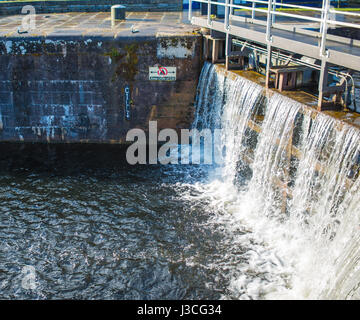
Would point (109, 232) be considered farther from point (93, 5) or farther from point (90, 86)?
point (93, 5)

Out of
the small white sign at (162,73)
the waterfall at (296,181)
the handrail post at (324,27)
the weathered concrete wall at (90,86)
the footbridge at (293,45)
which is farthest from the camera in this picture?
the small white sign at (162,73)

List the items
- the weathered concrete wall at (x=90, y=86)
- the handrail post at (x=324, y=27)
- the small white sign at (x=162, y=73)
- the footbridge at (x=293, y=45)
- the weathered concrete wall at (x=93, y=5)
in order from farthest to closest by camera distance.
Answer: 1. the weathered concrete wall at (x=93, y=5)
2. the small white sign at (x=162, y=73)
3. the weathered concrete wall at (x=90, y=86)
4. the footbridge at (x=293, y=45)
5. the handrail post at (x=324, y=27)

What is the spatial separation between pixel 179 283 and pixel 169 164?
20.3 ft

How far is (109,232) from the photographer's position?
12156 mm

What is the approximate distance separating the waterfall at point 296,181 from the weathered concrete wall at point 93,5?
352 inches

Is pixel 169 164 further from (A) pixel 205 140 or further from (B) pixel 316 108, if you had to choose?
(B) pixel 316 108

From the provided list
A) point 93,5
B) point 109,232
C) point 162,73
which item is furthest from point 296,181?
point 93,5

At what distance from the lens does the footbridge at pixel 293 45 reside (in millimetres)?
10516

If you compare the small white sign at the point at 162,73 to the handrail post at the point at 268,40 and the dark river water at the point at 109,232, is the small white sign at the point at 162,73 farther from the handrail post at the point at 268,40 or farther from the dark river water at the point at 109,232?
the handrail post at the point at 268,40

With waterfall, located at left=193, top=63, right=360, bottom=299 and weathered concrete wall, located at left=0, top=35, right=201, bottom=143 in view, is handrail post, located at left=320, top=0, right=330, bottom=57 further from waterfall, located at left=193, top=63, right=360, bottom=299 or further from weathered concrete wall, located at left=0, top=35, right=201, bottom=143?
weathered concrete wall, located at left=0, top=35, right=201, bottom=143

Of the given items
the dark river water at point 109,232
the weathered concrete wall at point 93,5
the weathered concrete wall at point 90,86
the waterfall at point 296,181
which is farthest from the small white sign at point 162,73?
the weathered concrete wall at point 93,5

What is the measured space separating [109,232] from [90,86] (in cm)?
680

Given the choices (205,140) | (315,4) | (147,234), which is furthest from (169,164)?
(315,4)

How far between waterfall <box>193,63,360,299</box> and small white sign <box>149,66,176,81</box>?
168 cm
